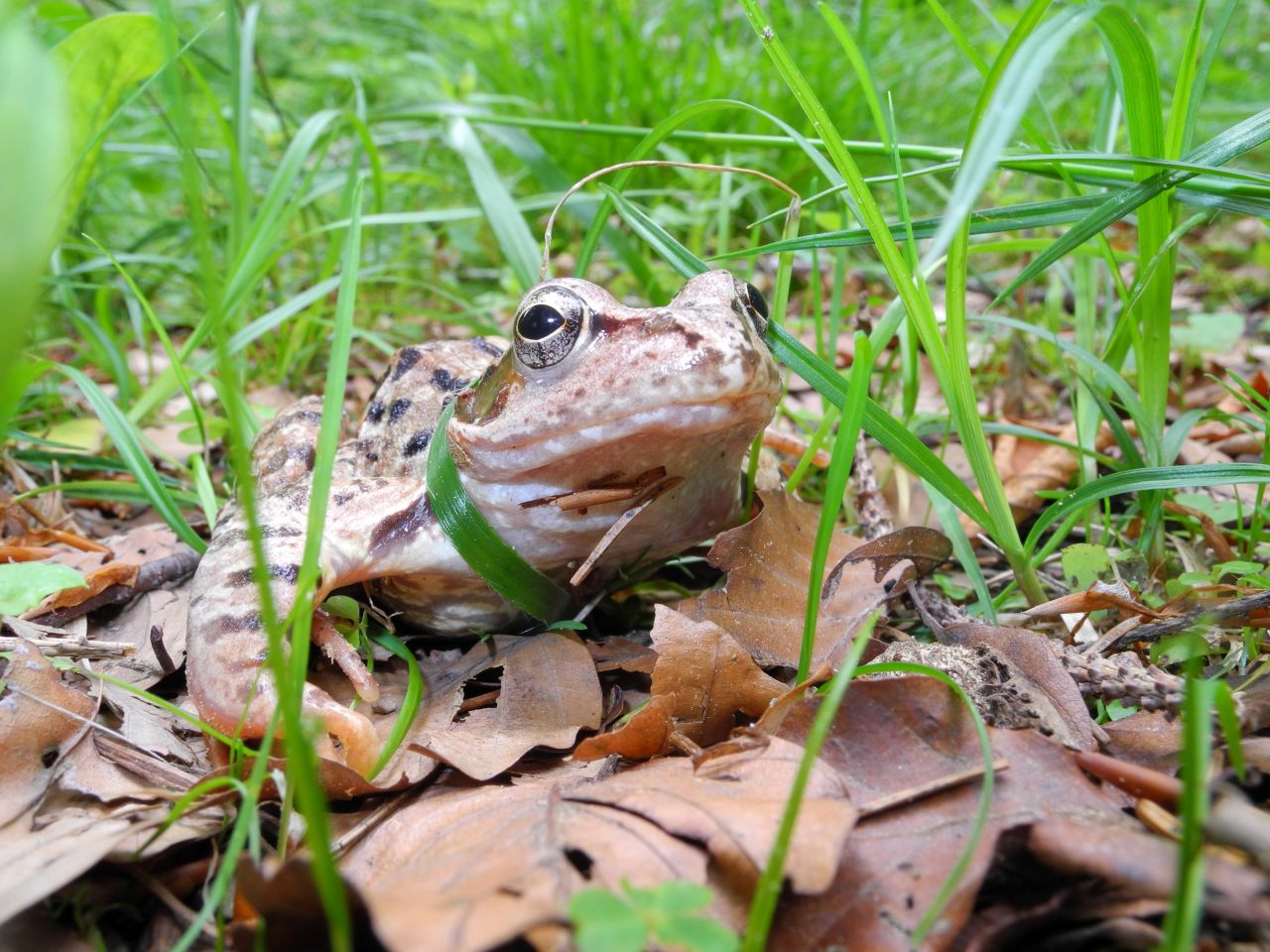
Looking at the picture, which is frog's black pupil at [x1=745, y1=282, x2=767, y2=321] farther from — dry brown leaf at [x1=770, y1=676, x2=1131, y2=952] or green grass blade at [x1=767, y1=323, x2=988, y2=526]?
dry brown leaf at [x1=770, y1=676, x2=1131, y2=952]

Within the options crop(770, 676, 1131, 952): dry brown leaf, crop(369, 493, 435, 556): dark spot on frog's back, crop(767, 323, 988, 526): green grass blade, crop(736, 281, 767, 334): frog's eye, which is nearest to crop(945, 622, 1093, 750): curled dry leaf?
crop(770, 676, 1131, 952): dry brown leaf

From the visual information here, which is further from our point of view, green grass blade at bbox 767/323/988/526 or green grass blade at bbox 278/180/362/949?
green grass blade at bbox 767/323/988/526

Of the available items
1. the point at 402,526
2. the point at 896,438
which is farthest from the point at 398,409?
the point at 896,438

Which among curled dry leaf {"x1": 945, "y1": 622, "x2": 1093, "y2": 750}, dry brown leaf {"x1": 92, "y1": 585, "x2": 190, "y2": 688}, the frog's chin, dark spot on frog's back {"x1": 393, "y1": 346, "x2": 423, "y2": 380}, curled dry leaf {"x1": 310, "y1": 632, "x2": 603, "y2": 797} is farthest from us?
dark spot on frog's back {"x1": 393, "y1": 346, "x2": 423, "y2": 380}

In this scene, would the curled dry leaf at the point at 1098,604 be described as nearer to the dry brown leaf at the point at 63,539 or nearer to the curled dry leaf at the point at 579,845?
the curled dry leaf at the point at 579,845

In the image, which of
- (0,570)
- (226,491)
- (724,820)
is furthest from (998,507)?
(226,491)

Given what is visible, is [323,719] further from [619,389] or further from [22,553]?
[22,553]
